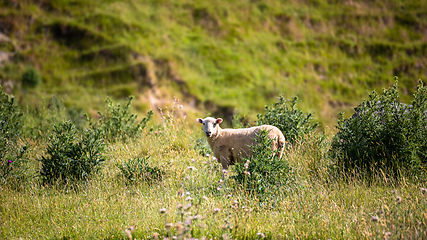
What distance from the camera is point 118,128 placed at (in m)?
10.1

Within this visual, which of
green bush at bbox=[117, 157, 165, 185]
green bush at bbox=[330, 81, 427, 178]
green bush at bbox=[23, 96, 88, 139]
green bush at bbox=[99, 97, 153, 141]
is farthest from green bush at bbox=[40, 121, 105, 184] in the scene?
green bush at bbox=[330, 81, 427, 178]

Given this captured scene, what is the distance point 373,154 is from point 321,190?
1.75 m

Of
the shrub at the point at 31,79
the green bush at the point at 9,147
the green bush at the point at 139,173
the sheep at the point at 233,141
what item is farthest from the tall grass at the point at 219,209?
the shrub at the point at 31,79

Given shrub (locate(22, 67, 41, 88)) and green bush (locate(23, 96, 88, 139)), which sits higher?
shrub (locate(22, 67, 41, 88))

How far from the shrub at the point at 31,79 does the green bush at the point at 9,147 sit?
15.7 meters

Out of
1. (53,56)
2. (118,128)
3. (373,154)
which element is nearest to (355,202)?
(373,154)

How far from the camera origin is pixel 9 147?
7.46 m

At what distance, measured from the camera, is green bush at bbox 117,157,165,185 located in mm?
6551

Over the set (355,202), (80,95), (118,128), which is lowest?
(355,202)

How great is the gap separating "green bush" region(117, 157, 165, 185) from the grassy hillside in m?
15.2

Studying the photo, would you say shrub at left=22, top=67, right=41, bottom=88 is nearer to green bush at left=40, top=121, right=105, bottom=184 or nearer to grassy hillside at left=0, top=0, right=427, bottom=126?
grassy hillside at left=0, top=0, right=427, bottom=126

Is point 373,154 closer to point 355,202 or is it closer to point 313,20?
point 355,202

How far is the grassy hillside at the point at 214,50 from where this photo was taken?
24.3 metres

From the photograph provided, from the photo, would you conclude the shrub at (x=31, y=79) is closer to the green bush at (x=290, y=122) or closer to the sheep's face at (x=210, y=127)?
the green bush at (x=290, y=122)
